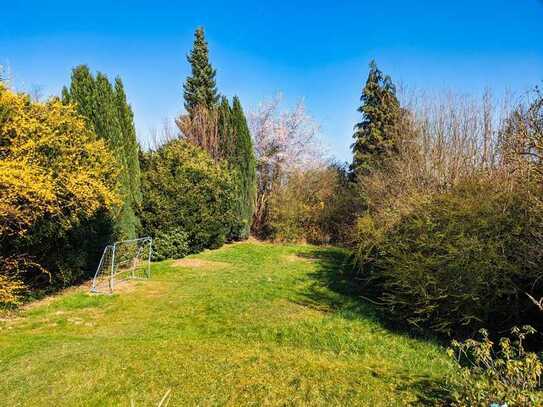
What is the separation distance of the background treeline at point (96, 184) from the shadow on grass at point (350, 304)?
4697mm

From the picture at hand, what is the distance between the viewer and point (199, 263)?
1107 cm

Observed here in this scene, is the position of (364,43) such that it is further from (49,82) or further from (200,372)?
(200,372)

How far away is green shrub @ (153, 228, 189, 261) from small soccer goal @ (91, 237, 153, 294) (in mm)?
486

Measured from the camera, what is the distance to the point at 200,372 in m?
3.86

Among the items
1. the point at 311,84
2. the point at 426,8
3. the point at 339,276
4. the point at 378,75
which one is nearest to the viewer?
the point at 426,8

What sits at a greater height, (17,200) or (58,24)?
(58,24)

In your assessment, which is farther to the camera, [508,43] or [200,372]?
[508,43]

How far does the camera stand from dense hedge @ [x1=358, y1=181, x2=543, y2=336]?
4.73 meters

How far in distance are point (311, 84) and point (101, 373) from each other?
14.8 meters

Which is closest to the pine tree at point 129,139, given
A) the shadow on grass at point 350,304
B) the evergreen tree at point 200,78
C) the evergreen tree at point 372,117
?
the shadow on grass at point 350,304

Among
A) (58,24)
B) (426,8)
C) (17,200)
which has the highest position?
(58,24)

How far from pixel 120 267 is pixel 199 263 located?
7.59ft

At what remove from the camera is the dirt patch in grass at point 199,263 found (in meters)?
10.7

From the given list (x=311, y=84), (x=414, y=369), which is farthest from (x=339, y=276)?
(x=311, y=84)
